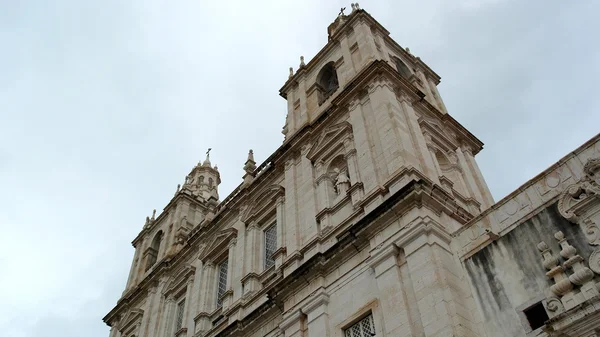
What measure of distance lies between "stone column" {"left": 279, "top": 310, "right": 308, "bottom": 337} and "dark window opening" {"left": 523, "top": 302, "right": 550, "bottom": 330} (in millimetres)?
6331

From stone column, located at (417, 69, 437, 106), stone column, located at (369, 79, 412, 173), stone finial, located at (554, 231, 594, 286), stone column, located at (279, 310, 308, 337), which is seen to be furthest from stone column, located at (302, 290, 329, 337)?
stone column, located at (417, 69, 437, 106)

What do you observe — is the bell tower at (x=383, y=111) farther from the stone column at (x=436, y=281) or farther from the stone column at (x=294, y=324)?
the stone column at (x=294, y=324)

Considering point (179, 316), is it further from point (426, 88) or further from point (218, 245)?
point (426, 88)

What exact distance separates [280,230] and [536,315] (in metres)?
10.7

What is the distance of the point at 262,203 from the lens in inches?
923

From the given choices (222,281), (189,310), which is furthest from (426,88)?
(189,310)

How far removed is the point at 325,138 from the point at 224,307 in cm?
709

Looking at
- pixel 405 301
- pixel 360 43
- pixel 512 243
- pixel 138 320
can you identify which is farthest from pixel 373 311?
pixel 138 320

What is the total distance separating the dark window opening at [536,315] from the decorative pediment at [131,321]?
20278 millimetres

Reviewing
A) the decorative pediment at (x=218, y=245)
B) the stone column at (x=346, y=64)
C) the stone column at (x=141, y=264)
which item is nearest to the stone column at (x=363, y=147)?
the stone column at (x=346, y=64)

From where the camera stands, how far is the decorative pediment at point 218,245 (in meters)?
24.1

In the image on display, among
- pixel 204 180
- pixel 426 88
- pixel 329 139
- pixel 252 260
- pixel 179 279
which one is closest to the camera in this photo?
pixel 329 139

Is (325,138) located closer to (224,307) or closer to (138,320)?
(224,307)

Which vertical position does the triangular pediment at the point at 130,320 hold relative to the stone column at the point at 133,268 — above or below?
below
